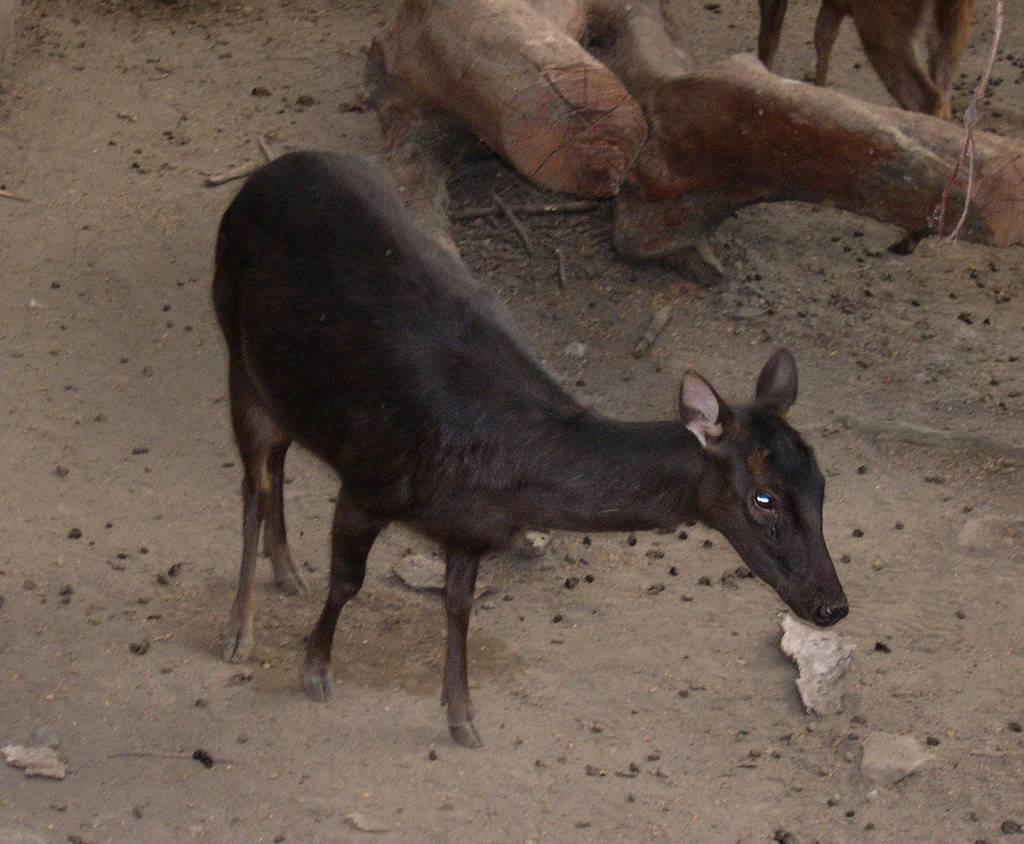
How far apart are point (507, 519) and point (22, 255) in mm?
3925

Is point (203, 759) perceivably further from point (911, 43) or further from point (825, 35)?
point (825, 35)

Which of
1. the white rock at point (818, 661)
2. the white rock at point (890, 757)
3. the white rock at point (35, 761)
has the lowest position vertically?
the white rock at point (35, 761)

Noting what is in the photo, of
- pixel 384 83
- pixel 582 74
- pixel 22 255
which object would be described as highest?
pixel 582 74

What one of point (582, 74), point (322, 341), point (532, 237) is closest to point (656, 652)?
point (322, 341)

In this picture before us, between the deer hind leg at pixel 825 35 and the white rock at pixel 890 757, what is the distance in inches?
198

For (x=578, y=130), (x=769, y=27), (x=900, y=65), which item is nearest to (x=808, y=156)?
(x=578, y=130)

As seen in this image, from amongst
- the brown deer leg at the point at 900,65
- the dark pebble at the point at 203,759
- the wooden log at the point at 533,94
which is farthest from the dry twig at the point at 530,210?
the dark pebble at the point at 203,759

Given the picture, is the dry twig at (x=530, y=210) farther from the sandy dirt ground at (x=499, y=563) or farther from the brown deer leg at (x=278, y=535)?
the brown deer leg at (x=278, y=535)

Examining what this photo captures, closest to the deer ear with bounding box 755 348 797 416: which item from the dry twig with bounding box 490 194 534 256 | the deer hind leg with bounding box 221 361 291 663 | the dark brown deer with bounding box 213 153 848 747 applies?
the dark brown deer with bounding box 213 153 848 747

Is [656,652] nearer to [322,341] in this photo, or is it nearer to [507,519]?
[507,519]

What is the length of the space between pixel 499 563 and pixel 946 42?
4.06 m

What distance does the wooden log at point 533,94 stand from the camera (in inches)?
197

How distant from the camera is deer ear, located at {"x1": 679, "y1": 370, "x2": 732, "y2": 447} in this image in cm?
375

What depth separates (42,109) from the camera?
806 centimetres
